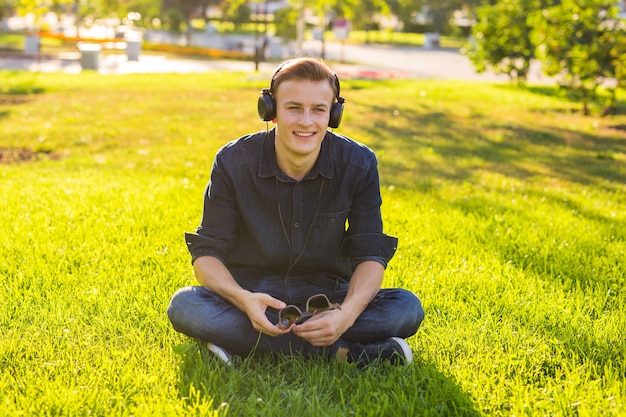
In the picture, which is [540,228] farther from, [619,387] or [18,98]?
[18,98]

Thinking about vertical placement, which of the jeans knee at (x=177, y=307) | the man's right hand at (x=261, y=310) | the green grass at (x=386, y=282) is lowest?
the green grass at (x=386, y=282)

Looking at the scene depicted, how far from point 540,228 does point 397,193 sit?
66.4 inches

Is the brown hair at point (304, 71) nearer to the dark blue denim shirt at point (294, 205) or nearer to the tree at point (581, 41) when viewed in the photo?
the dark blue denim shirt at point (294, 205)

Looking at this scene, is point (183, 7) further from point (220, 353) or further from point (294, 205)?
point (220, 353)

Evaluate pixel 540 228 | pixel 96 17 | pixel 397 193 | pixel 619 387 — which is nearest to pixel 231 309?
pixel 619 387

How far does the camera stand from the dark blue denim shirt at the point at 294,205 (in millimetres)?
3838

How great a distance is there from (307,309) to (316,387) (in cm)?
41

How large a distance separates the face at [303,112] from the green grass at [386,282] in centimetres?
103

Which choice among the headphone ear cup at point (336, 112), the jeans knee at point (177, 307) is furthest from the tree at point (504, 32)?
the jeans knee at point (177, 307)

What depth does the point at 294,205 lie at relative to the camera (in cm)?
385

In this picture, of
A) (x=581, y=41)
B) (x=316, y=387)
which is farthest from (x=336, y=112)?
(x=581, y=41)

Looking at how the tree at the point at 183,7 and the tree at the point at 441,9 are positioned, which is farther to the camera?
the tree at the point at 441,9

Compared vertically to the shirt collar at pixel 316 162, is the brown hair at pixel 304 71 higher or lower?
higher

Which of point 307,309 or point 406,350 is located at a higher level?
point 307,309
